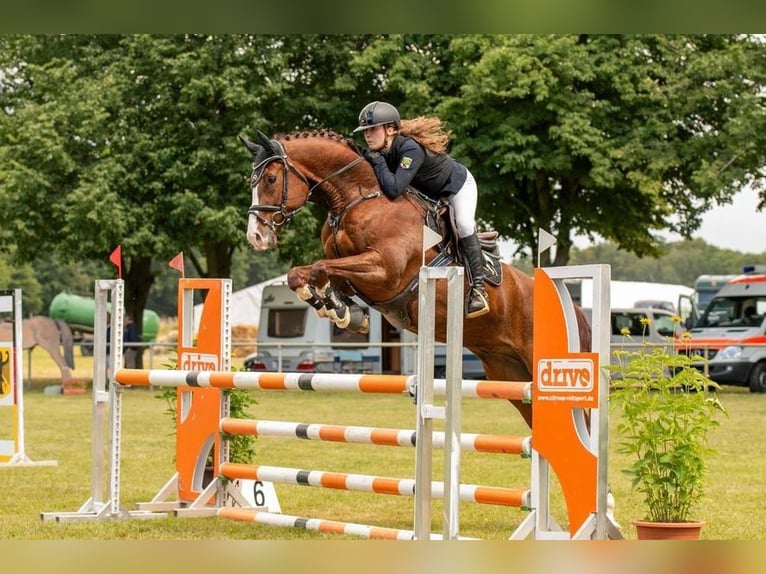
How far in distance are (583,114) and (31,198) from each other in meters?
10.6

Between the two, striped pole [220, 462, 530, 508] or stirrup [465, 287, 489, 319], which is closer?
striped pole [220, 462, 530, 508]

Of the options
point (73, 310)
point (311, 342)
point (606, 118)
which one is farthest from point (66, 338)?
point (73, 310)

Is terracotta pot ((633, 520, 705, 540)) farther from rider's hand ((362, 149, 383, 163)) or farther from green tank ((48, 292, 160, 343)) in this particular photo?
green tank ((48, 292, 160, 343))

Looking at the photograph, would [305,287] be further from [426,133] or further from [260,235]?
[426,133]

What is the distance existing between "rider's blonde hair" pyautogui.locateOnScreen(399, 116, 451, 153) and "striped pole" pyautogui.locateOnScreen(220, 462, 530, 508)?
1.87 m

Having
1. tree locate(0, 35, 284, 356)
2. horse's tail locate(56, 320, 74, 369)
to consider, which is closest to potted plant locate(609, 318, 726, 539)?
tree locate(0, 35, 284, 356)

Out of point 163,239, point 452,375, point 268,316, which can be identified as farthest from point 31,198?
point 452,375

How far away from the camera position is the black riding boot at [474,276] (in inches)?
276

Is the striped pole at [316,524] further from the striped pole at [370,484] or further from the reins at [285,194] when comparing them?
the reins at [285,194]

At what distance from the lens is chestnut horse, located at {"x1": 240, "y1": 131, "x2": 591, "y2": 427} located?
6.76 m

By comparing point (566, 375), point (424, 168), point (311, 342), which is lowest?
point (311, 342)

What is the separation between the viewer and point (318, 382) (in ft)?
20.8

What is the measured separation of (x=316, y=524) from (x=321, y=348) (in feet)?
61.8

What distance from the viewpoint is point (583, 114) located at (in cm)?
2298
